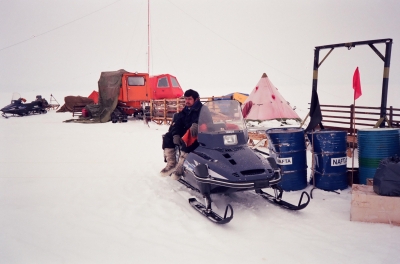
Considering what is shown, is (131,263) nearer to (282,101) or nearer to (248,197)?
(248,197)

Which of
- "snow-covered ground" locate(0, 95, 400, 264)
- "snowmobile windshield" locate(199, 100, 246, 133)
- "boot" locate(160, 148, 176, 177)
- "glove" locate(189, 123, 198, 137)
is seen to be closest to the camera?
"snow-covered ground" locate(0, 95, 400, 264)

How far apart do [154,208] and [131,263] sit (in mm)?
1417

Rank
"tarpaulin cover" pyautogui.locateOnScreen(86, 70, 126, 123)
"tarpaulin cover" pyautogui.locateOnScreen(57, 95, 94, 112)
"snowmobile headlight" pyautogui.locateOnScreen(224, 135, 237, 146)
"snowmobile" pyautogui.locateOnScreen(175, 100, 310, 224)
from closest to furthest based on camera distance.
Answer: "snowmobile" pyautogui.locateOnScreen(175, 100, 310, 224) < "snowmobile headlight" pyautogui.locateOnScreen(224, 135, 237, 146) < "tarpaulin cover" pyautogui.locateOnScreen(86, 70, 126, 123) < "tarpaulin cover" pyautogui.locateOnScreen(57, 95, 94, 112)

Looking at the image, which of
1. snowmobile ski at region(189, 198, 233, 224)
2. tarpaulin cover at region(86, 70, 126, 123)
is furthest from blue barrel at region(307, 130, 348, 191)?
tarpaulin cover at region(86, 70, 126, 123)

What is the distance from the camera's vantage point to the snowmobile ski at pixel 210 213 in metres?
3.85

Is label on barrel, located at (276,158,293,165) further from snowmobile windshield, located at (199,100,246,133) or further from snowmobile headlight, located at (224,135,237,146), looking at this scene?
snowmobile headlight, located at (224,135,237,146)

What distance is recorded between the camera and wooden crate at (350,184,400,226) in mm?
3857

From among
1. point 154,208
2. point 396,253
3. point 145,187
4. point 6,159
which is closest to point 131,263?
point 154,208

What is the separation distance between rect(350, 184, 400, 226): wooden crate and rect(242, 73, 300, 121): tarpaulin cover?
757cm

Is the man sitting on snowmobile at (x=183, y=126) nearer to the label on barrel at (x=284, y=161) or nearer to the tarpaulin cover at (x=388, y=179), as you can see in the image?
the label on barrel at (x=284, y=161)

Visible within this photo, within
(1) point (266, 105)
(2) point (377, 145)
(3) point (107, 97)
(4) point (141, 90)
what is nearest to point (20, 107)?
(3) point (107, 97)

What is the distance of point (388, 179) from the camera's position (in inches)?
155

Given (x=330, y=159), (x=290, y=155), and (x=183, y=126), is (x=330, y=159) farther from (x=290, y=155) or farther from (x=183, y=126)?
(x=183, y=126)

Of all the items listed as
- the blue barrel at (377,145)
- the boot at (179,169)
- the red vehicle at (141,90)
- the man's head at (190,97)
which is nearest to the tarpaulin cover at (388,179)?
the blue barrel at (377,145)
